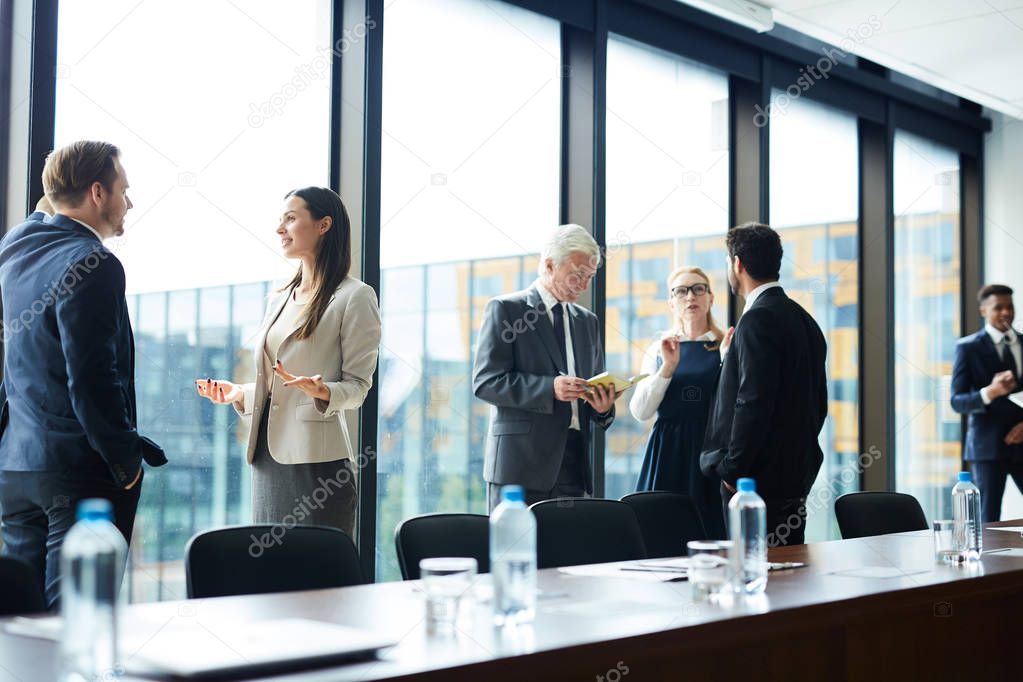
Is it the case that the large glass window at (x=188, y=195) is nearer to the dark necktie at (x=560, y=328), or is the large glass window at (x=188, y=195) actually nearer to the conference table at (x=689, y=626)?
the dark necktie at (x=560, y=328)

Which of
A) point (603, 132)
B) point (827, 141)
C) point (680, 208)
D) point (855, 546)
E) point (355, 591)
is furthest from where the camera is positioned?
point (827, 141)

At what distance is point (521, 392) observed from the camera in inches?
145

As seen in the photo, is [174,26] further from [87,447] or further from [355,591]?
[355,591]

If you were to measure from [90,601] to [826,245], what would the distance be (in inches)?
A: 228

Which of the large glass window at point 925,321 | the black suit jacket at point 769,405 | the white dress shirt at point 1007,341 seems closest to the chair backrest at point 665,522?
the black suit jacket at point 769,405

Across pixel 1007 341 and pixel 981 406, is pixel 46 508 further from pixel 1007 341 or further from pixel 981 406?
pixel 1007 341

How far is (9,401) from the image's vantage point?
2658 mm

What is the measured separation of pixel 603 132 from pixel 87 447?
306 cm

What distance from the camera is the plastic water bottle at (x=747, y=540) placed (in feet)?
6.38

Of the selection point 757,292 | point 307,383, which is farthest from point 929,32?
point 307,383

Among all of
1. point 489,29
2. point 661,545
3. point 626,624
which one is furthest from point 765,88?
point 626,624

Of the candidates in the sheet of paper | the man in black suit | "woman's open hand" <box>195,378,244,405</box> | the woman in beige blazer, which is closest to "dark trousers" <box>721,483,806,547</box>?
the man in black suit

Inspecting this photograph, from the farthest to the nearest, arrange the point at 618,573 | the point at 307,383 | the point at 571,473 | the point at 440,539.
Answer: the point at 571,473, the point at 307,383, the point at 440,539, the point at 618,573

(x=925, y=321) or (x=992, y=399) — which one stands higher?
(x=925, y=321)
